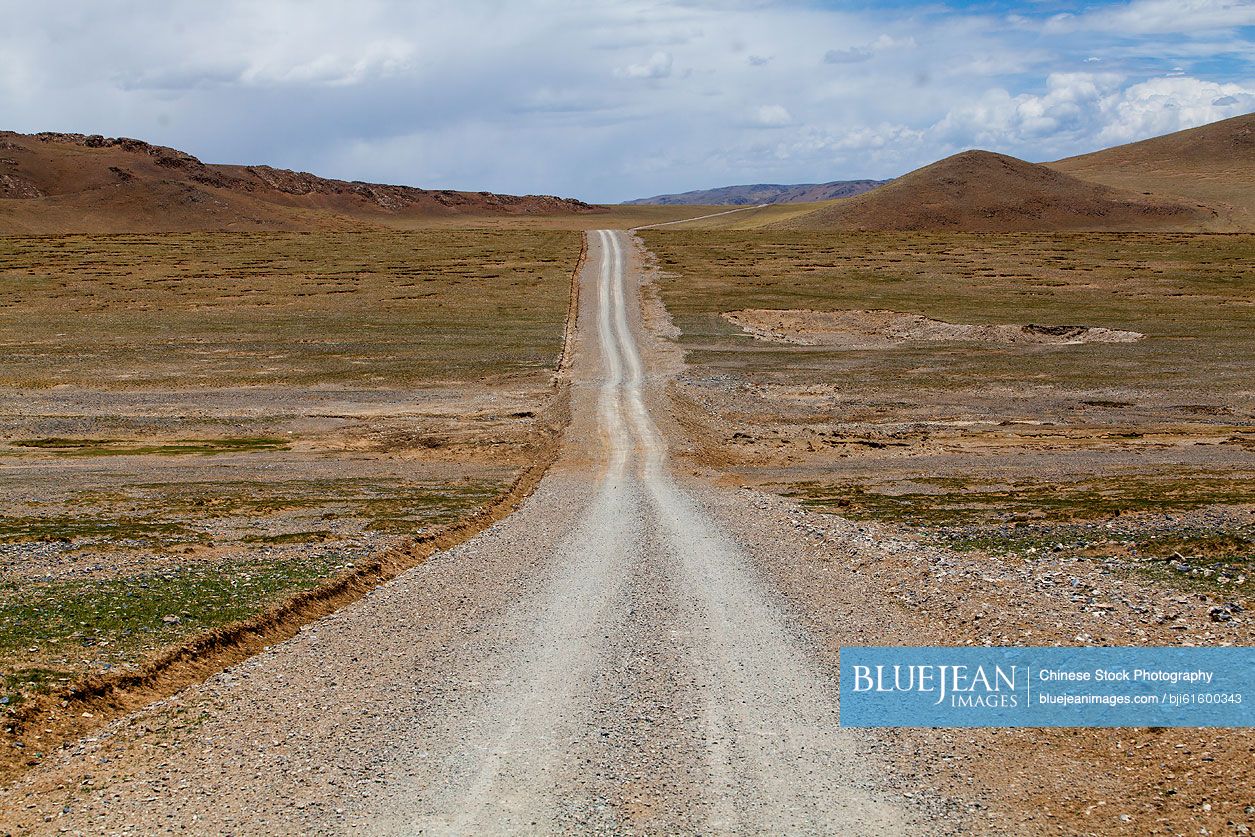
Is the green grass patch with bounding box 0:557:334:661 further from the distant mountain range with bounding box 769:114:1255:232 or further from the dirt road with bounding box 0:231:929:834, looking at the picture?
the distant mountain range with bounding box 769:114:1255:232

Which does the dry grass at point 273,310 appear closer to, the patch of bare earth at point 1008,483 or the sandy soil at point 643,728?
the patch of bare earth at point 1008,483

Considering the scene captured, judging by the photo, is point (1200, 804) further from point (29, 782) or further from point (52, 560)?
point (52, 560)

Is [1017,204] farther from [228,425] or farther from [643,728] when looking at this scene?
[643,728]

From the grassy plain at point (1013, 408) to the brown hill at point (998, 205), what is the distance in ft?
170

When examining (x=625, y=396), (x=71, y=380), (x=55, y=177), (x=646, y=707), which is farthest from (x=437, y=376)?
(x=55, y=177)

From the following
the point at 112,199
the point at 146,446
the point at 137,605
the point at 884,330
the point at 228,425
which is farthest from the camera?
the point at 112,199

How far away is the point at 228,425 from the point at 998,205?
146m

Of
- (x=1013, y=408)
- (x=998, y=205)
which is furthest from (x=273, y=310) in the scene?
(x=998, y=205)

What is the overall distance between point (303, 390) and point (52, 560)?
32.0 meters

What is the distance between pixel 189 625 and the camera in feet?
52.3

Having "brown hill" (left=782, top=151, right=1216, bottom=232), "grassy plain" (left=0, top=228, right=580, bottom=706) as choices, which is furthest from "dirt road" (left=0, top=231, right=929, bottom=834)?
"brown hill" (left=782, top=151, right=1216, bottom=232)

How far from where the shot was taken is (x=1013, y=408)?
4484cm

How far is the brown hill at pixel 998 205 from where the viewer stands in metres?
154

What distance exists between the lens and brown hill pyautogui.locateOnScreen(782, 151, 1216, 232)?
507 ft
